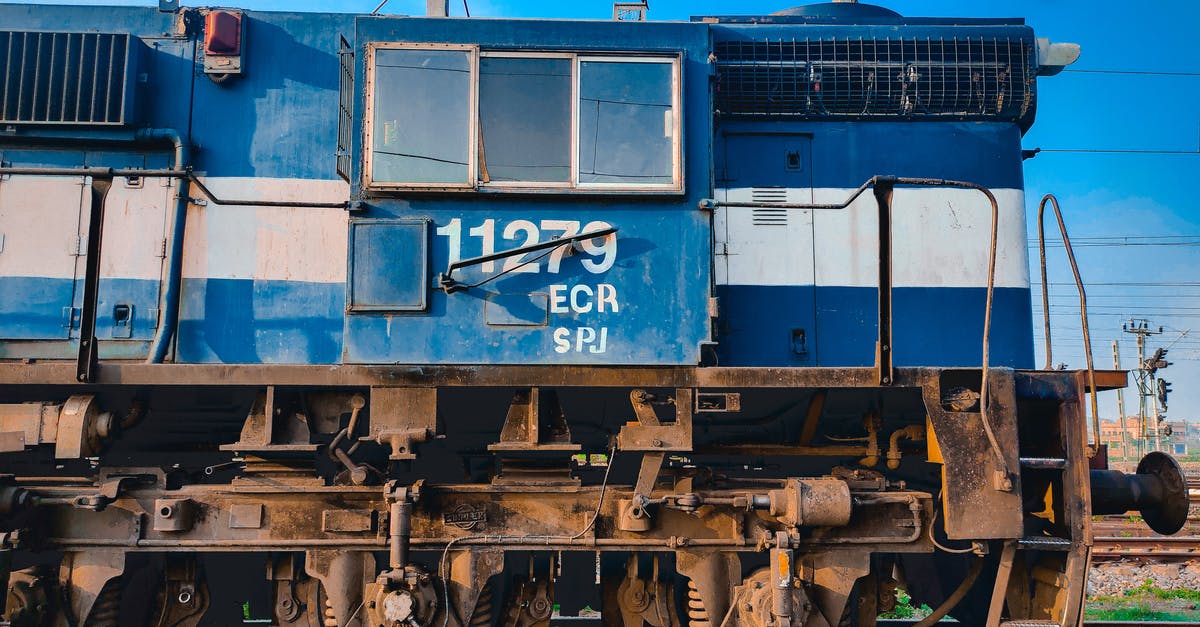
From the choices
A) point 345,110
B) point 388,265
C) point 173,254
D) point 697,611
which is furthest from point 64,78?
point 697,611

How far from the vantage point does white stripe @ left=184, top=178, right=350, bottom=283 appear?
527 centimetres

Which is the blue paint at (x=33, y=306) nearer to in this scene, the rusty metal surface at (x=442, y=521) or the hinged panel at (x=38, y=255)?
the hinged panel at (x=38, y=255)

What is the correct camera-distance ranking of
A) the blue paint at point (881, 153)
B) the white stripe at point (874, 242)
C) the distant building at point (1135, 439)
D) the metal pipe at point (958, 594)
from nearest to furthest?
the metal pipe at point (958, 594), the white stripe at point (874, 242), the blue paint at point (881, 153), the distant building at point (1135, 439)

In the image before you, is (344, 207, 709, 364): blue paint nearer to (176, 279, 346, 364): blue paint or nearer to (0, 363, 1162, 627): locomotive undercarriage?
(0, 363, 1162, 627): locomotive undercarriage

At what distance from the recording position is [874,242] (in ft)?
17.9

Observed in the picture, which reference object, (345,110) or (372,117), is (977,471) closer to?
(372,117)

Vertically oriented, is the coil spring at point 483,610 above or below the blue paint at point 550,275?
below

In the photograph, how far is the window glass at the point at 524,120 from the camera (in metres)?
4.61

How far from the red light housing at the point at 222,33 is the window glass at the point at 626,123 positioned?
8.12 ft

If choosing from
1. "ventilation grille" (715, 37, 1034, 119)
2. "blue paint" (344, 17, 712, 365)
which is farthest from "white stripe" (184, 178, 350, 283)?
"ventilation grille" (715, 37, 1034, 119)

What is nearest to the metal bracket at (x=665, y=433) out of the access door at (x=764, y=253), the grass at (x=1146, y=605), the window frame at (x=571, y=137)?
the access door at (x=764, y=253)

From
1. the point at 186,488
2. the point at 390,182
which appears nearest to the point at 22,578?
the point at 186,488

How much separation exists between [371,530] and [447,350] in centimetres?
115

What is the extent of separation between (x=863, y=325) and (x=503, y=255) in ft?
8.22
